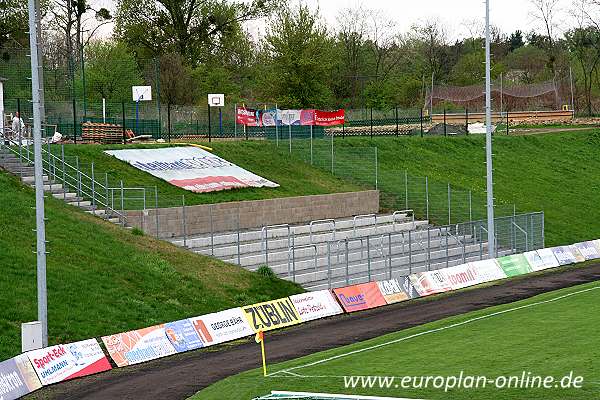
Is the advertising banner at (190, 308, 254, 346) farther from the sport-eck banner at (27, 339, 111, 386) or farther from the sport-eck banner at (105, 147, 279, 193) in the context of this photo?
the sport-eck banner at (105, 147, 279, 193)

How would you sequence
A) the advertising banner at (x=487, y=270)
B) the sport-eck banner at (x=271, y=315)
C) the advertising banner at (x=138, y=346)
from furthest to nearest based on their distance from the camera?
the advertising banner at (x=487, y=270) < the sport-eck banner at (x=271, y=315) < the advertising banner at (x=138, y=346)

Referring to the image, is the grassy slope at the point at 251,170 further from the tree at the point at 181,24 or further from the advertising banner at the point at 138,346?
the tree at the point at 181,24

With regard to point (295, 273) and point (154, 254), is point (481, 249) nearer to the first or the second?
point (295, 273)

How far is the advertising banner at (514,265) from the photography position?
42.6 m

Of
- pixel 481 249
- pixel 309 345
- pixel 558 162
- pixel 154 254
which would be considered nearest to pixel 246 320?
pixel 309 345

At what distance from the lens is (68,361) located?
2470cm

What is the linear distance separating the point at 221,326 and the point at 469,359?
8206 mm

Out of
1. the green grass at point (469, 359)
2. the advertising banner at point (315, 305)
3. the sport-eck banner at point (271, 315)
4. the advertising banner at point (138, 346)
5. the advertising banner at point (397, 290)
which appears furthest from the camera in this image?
the advertising banner at point (397, 290)

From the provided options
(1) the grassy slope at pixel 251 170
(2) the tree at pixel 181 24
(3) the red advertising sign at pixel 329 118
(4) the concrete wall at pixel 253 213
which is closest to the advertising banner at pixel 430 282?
(4) the concrete wall at pixel 253 213

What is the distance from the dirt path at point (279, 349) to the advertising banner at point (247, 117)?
18242mm

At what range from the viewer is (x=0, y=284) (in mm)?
28875

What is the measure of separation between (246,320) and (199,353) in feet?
8.72

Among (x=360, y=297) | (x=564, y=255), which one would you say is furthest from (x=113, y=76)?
(x=360, y=297)

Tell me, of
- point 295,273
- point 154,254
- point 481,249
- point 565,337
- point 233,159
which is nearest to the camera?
point 565,337
